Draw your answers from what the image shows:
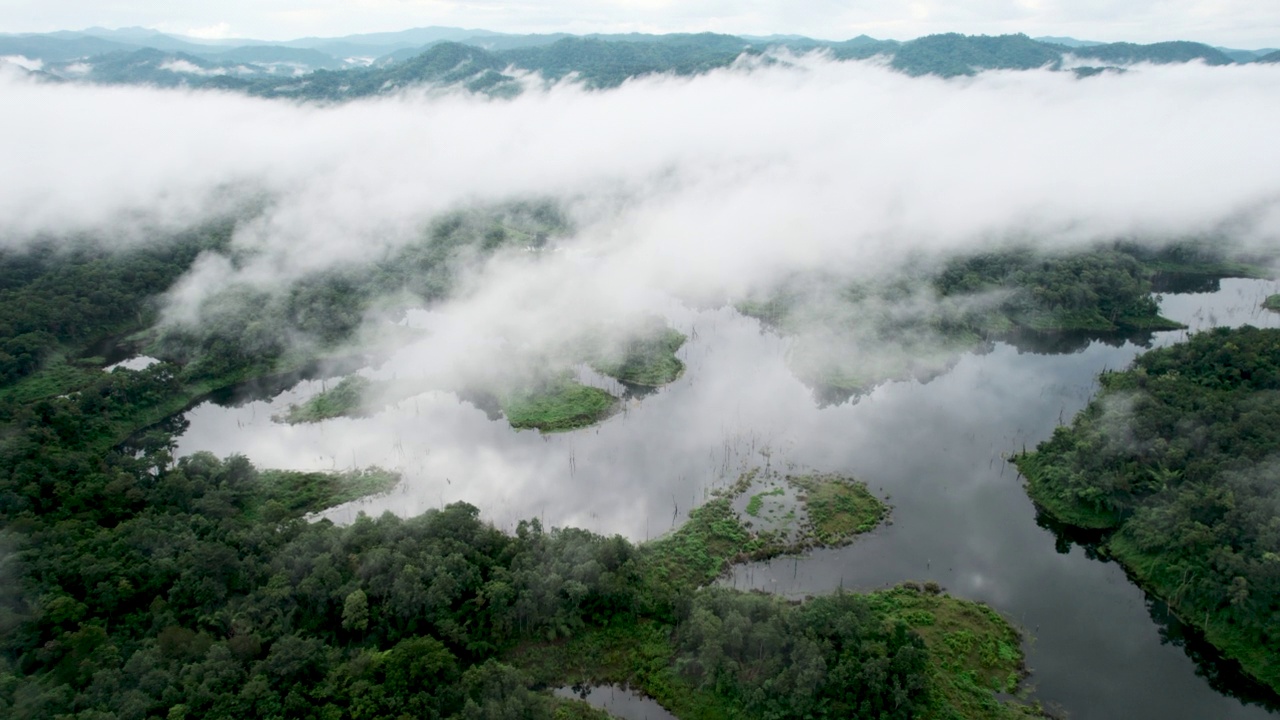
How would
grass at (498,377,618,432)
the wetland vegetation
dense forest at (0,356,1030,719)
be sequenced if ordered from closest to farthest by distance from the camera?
dense forest at (0,356,1030,719), the wetland vegetation, grass at (498,377,618,432)

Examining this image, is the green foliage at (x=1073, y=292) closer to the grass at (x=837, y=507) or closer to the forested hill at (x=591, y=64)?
the grass at (x=837, y=507)

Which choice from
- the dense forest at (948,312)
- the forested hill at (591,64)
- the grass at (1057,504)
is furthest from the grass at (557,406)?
the forested hill at (591,64)

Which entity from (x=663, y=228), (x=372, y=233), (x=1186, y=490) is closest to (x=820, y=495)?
(x=1186, y=490)

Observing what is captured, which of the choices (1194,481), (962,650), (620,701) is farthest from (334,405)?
(1194,481)

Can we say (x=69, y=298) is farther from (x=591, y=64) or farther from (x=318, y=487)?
(x=591, y=64)

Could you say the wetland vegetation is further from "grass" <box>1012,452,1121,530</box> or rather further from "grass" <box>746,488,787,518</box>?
"grass" <box>1012,452,1121,530</box>

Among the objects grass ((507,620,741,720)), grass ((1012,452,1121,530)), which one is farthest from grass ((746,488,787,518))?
grass ((1012,452,1121,530))
